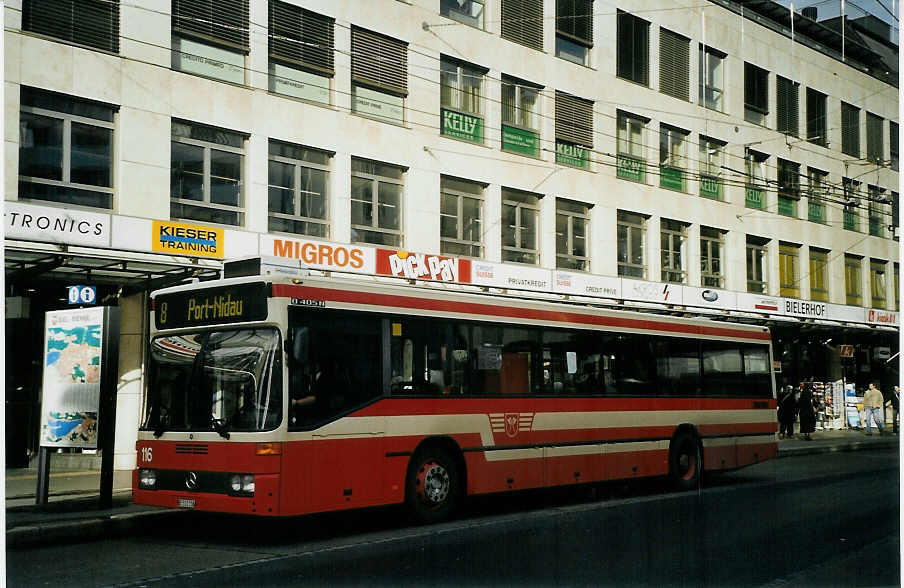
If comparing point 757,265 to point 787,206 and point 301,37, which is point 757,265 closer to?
point 787,206

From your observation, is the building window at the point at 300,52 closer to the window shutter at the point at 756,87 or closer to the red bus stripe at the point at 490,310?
the red bus stripe at the point at 490,310

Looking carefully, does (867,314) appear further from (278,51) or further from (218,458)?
(218,458)

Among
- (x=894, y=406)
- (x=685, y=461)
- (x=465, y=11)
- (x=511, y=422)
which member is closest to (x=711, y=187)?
(x=894, y=406)

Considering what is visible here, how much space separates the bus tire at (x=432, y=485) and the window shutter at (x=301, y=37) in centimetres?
1037

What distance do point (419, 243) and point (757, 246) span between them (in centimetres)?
1506

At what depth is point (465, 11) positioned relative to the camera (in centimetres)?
2416

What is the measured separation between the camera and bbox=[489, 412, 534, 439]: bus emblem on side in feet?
44.1

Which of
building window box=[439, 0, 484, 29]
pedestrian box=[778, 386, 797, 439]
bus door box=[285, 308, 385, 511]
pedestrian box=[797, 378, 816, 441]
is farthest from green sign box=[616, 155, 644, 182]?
bus door box=[285, 308, 385, 511]

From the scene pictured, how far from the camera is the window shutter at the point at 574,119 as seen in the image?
1040 inches

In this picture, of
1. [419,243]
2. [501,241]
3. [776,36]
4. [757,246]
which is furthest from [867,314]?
[419,243]

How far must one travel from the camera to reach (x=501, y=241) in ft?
81.5

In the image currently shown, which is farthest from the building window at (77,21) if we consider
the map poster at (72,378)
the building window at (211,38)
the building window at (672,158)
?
the building window at (672,158)

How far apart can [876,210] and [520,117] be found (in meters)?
15.5

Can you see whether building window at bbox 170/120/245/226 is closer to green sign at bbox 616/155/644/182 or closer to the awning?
the awning
